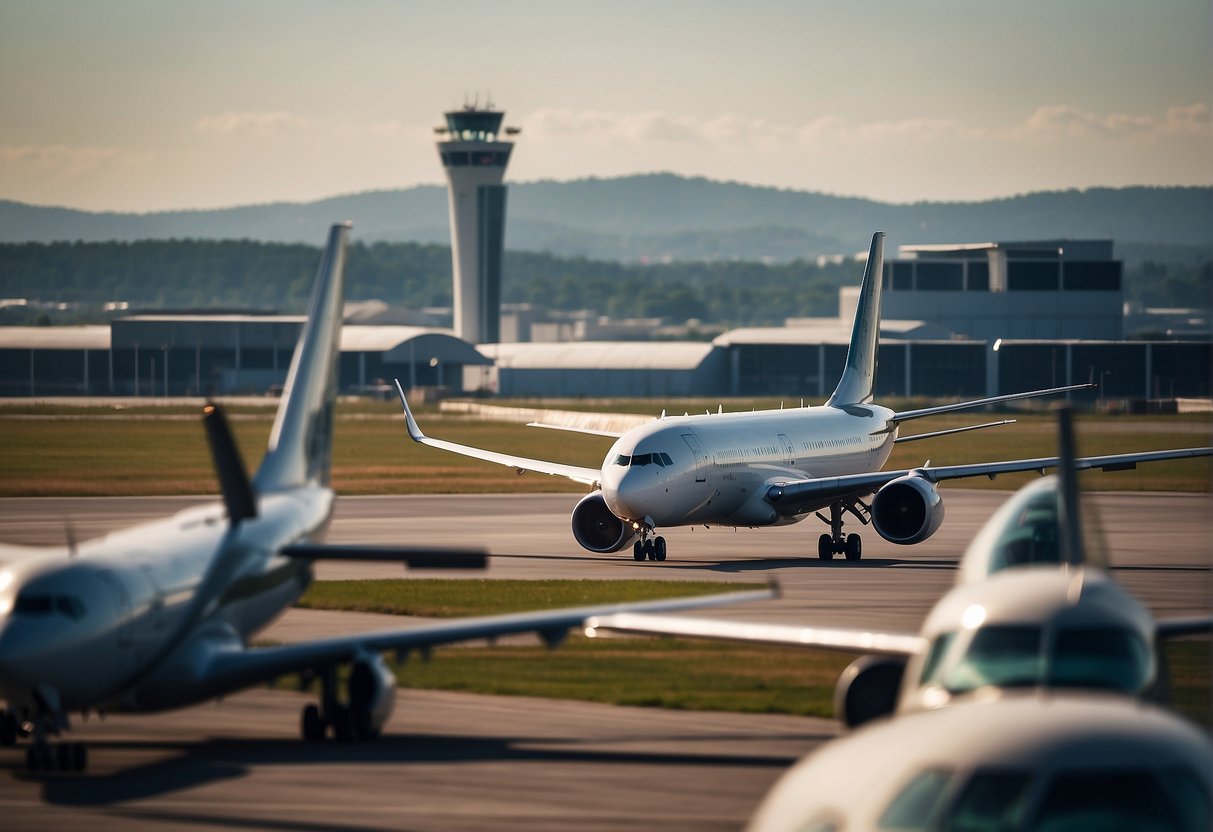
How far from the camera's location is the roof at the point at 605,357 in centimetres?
17879

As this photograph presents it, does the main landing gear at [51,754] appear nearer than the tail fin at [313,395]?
Yes

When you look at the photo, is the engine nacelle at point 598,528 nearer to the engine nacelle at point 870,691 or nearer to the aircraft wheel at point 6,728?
the aircraft wheel at point 6,728

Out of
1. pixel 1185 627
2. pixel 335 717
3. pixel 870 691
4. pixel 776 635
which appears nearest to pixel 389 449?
pixel 335 717

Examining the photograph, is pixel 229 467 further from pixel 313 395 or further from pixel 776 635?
pixel 776 635

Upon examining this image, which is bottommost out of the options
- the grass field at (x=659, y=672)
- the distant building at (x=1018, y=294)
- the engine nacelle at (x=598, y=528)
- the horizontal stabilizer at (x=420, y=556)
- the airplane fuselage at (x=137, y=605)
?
the grass field at (x=659, y=672)

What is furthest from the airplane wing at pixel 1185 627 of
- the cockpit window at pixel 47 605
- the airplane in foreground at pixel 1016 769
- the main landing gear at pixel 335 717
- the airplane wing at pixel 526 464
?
the airplane wing at pixel 526 464

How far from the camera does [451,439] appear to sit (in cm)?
10625

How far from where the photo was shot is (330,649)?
21.9m

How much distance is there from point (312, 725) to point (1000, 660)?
10937mm

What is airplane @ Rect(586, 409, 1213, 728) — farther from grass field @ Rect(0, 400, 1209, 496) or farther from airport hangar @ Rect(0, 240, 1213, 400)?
airport hangar @ Rect(0, 240, 1213, 400)

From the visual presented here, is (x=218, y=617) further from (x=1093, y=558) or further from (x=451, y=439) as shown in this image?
(x=451, y=439)

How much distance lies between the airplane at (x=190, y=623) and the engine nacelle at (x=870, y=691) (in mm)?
1605

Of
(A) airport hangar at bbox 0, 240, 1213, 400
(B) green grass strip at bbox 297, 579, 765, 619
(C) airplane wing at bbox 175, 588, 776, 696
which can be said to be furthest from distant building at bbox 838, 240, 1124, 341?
(C) airplane wing at bbox 175, 588, 776, 696

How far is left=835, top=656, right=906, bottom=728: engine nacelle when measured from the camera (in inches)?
782
